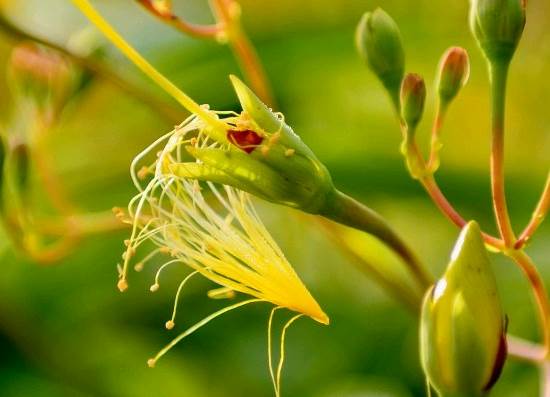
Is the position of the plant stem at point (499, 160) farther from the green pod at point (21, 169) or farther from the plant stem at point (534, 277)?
the green pod at point (21, 169)

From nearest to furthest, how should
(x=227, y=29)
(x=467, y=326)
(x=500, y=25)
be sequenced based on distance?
(x=467, y=326) < (x=500, y=25) < (x=227, y=29)

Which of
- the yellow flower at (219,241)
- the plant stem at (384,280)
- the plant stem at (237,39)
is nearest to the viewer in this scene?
the yellow flower at (219,241)

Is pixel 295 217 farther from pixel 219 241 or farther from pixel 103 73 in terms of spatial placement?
pixel 219 241

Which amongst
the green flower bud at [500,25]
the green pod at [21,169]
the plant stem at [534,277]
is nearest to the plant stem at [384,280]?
the plant stem at [534,277]

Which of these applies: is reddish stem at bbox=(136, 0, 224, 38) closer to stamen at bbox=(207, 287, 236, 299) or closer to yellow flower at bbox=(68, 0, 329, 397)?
yellow flower at bbox=(68, 0, 329, 397)

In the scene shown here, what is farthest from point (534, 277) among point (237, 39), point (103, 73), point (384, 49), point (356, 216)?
point (103, 73)

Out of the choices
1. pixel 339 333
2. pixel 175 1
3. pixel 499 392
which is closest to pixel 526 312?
pixel 499 392

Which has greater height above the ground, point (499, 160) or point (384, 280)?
point (499, 160)
